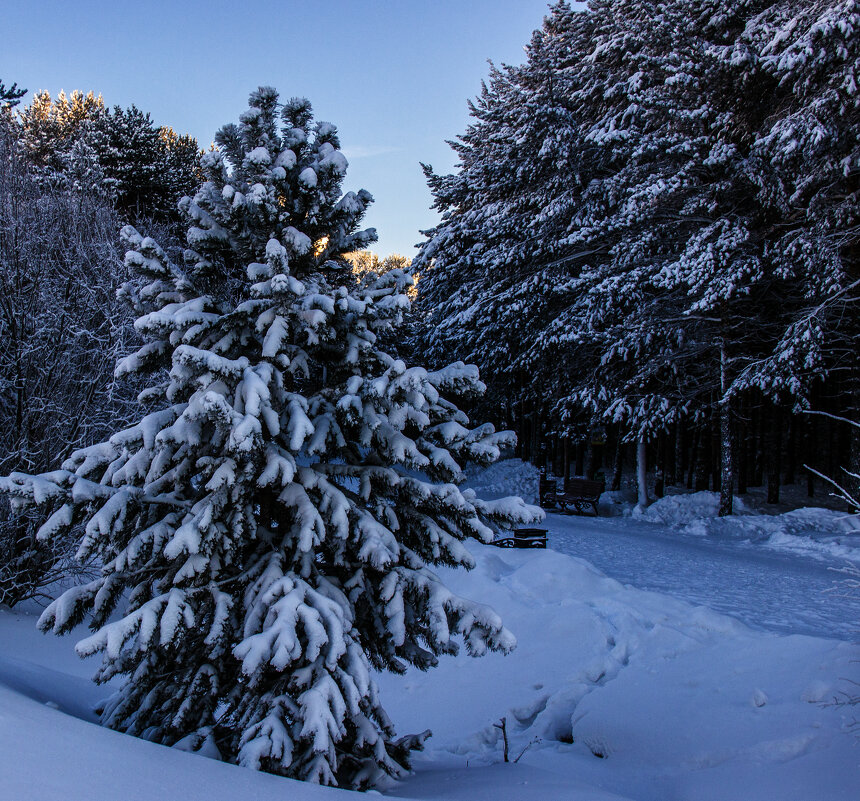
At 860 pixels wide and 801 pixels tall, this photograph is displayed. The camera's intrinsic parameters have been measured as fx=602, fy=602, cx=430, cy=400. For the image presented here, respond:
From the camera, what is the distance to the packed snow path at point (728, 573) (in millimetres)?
7340

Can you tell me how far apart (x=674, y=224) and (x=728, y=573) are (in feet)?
34.9

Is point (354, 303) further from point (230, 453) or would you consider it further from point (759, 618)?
point (759, 618)

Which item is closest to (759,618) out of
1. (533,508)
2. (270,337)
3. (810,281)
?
(533,508)

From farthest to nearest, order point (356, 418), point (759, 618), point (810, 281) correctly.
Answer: point (810, 281), point (759, 618), point (356, 418)

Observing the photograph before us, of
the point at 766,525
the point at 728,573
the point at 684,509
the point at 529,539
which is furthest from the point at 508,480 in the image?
the point at 728,573

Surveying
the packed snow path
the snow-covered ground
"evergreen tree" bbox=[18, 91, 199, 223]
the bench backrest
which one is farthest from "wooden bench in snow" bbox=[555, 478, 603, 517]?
"evergreen tree" bbox=[18, 91, 199, 223]

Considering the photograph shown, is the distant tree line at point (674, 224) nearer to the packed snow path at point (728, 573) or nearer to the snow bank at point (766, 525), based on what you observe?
the snow bank at point (766, 525)

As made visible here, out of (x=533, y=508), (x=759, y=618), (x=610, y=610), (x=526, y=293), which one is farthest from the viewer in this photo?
(x=526, y=293)

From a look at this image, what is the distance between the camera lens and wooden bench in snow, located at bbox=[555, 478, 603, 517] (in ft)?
64.1

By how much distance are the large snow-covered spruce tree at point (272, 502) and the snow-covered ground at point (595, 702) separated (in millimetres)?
543

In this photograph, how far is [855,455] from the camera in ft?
43.8

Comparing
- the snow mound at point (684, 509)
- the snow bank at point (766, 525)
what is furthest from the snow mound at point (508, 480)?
the snow bank at point (766, 525)

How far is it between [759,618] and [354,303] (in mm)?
6277

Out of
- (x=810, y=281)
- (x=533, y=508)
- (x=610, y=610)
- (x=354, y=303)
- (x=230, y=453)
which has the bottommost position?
(x=610, y=610)
